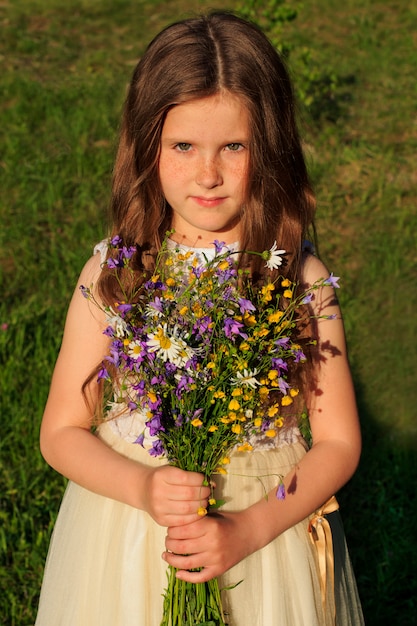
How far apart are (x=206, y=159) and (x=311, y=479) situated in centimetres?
89

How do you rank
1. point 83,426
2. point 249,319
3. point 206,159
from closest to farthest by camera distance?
1. point 249,319
2. point 206,159
3. point 83,426

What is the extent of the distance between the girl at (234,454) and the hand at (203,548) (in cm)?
3

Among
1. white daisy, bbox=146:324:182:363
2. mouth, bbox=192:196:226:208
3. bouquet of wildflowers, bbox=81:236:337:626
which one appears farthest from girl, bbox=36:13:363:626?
white daisy, bbox=146:324:182:363

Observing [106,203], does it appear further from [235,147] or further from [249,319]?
[249,319]

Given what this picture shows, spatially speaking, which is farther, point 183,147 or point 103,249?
point 103,249

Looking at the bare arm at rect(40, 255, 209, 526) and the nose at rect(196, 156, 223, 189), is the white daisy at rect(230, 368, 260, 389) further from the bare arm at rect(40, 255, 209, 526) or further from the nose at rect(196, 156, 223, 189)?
the nose at rect(196, 156, 223, 189)

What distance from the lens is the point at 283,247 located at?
2.93 m

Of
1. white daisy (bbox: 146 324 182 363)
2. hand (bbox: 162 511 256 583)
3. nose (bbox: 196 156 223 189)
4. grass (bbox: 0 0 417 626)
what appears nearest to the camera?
white daisy (bbox: 146 324 182 363)

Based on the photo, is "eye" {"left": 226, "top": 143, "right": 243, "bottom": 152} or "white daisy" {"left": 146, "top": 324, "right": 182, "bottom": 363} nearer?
"white daisy" {"left": 146, "top": 324, "right": 182, "bottom": 363}

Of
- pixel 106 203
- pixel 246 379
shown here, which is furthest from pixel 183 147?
pixel 106 203

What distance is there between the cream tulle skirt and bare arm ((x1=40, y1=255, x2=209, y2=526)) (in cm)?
14

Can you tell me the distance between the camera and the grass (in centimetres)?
452

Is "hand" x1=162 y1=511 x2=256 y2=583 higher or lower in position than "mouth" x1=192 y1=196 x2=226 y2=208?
lower

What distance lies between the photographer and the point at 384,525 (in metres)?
4.62
